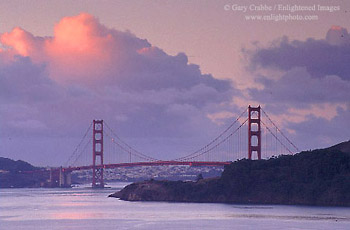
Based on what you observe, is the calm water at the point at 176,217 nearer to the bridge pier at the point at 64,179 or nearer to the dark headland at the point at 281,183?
the dark headland at the point at 281,183

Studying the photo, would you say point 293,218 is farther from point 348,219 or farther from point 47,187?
point 47,187

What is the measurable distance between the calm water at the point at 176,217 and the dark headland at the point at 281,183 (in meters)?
5.69

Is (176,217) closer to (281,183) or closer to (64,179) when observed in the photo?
(281,183)

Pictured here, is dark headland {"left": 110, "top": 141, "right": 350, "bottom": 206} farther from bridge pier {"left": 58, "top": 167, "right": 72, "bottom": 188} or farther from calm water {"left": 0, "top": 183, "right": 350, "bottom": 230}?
bridge pier {"left": 58, "top": 167, "right": 72, "bottom": 188}

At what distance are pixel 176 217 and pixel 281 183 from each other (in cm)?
2527

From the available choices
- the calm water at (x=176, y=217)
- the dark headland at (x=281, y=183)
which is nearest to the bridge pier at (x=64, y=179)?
the dark headland at (x=281, y=183)

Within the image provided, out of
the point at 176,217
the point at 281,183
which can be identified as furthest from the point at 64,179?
the point at 176,217

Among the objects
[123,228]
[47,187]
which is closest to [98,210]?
[123,228]

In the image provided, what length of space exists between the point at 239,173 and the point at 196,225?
3332 cm

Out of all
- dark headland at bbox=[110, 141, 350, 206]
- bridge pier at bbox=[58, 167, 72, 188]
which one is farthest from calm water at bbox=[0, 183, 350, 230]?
bridge pier at bbox=[58, 167, 72, 188]

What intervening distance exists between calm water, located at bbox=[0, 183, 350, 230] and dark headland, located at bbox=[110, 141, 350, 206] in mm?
5693

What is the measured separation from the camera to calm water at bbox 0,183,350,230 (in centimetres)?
7006

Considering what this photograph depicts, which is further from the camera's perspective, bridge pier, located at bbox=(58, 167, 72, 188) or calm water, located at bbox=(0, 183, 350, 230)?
bridge pier, located at bbox=(58, 167, 72, 188)

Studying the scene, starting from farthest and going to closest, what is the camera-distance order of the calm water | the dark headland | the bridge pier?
the bridge pier < the dark headland < the calm water
